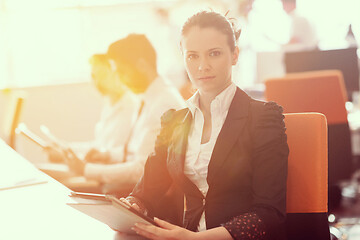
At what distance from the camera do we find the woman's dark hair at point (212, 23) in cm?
130

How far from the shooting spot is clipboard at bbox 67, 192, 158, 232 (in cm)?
103

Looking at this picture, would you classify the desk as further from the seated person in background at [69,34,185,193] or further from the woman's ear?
the seated person in background at [69,34,185,193]

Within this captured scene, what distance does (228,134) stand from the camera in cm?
127

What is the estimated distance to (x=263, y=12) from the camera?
681cm

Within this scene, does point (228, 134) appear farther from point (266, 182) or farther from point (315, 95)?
point (315, 95)

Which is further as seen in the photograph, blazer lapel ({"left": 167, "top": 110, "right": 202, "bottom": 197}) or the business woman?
blazer lapel ({"left": 167, "top": 110, "right": 202, "bottom": 197})

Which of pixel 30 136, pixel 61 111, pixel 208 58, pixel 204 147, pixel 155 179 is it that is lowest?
pixel 61 111

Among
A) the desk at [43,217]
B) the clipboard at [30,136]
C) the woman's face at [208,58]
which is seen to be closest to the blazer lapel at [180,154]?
the woman's face at [208,58]

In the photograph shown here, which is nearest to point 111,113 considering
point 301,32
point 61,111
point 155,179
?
point 155,179

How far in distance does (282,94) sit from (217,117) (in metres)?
1.53

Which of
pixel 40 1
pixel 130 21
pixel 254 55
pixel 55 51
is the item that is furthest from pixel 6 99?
pixel 254 55

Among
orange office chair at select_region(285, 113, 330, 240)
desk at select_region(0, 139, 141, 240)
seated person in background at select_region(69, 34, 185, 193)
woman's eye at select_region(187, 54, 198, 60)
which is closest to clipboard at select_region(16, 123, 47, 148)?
seated person in background at select_region(69, 34, 185, 193)

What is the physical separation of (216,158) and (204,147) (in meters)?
0.07

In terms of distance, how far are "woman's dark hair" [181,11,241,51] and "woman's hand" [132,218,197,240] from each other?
51 centimetres
